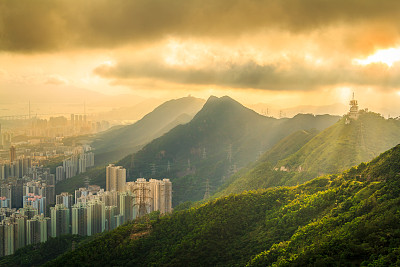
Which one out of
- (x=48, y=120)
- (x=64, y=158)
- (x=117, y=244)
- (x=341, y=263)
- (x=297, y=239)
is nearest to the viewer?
(x=341, y=263)

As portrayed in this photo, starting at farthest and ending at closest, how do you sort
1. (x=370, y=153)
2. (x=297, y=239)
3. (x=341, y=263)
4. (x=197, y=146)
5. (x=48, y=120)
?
1. (x=197, y=146)
2. (x=48, y=120)
3. (x=370, y=153)
4. (x=297, y=239)
5. (x=341, y=263)

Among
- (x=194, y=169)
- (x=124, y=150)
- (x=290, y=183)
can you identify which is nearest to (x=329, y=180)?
(x=290, y=183)

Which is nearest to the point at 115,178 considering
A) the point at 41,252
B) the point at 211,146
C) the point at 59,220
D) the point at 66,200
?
the point at 66,200

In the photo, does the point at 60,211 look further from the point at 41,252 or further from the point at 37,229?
the point at 41,252

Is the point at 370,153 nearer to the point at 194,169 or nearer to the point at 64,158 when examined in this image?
the point at 194,169

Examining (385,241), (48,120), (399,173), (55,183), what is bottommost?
(55,183)

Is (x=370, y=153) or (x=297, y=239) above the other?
(x=370, y=153)
